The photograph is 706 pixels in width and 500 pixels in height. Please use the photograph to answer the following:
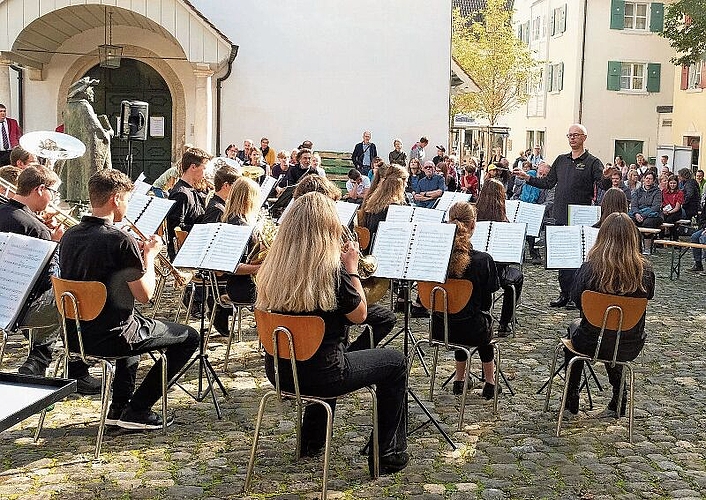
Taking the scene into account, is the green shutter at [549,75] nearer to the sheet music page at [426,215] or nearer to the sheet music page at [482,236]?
the sheet music page at [426,215]

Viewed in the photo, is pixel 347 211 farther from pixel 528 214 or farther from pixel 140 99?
pixel 140 99

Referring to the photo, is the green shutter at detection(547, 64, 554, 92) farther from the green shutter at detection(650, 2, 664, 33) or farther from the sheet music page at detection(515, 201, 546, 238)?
the sheet music page at detection(515, 201, 546, 238)

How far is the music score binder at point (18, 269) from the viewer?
187 inches

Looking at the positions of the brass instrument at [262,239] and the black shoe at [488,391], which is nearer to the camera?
the black shoe at [488,391]

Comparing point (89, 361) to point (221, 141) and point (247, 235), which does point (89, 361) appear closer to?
point (247, 235)

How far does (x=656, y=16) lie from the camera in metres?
36.8

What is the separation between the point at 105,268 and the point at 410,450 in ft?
6.95

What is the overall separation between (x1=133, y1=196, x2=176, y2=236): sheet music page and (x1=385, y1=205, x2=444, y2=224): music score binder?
7.04 ft

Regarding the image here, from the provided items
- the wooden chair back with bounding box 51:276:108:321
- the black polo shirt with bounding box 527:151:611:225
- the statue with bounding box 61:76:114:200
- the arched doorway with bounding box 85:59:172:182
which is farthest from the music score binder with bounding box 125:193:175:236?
the arched doorway with bounding box 85:59:172:182

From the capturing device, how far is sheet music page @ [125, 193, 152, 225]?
8.81 metres

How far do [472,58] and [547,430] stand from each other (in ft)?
110

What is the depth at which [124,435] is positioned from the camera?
19.8 feet

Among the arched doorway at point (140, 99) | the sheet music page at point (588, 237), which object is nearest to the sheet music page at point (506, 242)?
the sheet music page at point (588, 237)

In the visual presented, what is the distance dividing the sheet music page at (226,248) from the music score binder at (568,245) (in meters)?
Result: 2.48
